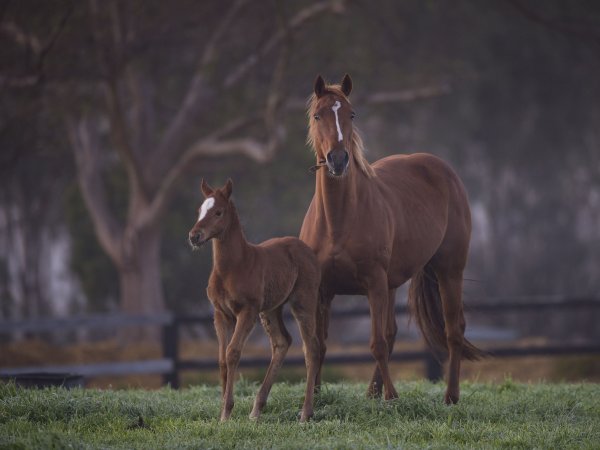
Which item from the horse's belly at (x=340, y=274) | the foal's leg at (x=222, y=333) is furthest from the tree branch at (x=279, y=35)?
the foal's leg at (x=222, y=333)

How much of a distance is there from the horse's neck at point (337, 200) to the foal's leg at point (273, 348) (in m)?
0.83

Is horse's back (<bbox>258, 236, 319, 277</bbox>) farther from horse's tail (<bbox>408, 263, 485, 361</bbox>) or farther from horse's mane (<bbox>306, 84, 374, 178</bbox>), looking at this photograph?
horse's tail (<bbox>408, 263, 485, 361</bbox>)

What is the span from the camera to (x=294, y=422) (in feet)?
24.3

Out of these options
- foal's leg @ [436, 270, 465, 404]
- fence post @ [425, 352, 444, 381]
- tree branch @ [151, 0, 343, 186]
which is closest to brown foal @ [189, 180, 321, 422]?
foal's leg @ [436, 270, 465, 404]

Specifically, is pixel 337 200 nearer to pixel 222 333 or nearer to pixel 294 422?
pixel 222 333

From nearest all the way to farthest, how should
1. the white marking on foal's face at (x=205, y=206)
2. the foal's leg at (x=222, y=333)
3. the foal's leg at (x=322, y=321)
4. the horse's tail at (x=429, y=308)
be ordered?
the white marking on foal's face at (x=205, y=206) < the foal's leg at (x=222, y=333) < the foal's leg at (x=322, y=321) < the horse's tail at (x=429, y=308)

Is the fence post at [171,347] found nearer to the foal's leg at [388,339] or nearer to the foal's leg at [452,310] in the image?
the foal's leg at [388,339]

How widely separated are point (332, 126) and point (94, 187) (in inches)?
652

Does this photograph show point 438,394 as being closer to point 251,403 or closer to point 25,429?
point 251,403

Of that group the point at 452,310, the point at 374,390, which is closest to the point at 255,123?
the point at 452,310

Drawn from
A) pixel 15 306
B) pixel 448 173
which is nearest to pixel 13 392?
pixel 448 173

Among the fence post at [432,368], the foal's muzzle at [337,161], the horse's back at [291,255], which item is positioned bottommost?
the fence post at [432,368]

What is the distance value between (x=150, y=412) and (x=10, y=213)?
2803 cm

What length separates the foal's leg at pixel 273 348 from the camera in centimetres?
757
